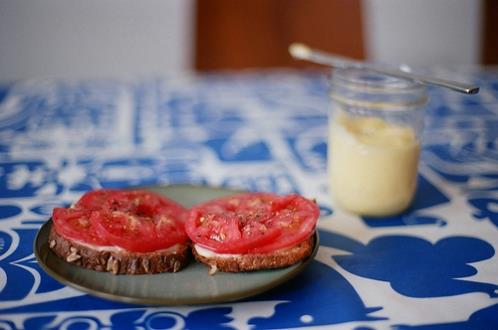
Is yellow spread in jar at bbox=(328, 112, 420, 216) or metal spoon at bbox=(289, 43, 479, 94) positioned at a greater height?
metal spoon at bbox=(289, 43, 479, 94)

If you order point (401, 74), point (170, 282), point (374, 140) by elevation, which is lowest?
point (170, 282)

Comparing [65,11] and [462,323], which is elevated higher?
[65,11]

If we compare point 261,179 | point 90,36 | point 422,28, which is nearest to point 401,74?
point 261,179

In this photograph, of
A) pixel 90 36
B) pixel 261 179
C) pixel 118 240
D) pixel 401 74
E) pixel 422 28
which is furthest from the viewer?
pixel 422 28

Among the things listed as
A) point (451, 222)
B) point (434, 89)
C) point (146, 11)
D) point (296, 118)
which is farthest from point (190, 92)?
point (146, 11)

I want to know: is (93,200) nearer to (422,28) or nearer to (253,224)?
(253,224)

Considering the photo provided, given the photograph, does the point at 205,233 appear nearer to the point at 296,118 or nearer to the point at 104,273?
the point at 104,273

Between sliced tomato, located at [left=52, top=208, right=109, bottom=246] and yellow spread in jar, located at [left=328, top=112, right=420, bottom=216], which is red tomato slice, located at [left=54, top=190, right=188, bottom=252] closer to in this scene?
sliced tomato, located at [left=52, top=208, right=109, bottom=246]

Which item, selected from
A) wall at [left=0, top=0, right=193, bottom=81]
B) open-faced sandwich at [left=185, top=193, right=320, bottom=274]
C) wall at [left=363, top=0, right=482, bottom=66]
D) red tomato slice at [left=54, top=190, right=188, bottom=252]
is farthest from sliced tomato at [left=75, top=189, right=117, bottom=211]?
wall at [left=363, top=0, right=482, bottom=66]
